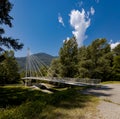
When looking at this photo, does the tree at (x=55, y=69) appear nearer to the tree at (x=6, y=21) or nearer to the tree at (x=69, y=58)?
the tree at (x=69, y=58)

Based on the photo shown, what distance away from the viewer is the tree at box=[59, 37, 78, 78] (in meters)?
38.1

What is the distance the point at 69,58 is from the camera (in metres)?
38.5

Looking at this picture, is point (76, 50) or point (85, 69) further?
point (76, 50)

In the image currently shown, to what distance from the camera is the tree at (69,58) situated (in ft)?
125

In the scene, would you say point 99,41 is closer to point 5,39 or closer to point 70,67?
point 70,67

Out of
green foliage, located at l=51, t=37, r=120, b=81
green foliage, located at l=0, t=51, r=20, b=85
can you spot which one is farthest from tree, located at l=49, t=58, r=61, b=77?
green foliage, located at l=0, t=51, r=20, b=85

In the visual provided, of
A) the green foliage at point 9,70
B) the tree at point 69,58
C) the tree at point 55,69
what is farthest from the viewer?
the green foliage at point 9,70

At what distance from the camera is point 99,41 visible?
129ft

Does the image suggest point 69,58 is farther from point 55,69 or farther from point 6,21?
point 6,21

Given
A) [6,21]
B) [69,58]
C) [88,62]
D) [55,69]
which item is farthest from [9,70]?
[6,21]

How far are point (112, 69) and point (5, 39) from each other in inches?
1166

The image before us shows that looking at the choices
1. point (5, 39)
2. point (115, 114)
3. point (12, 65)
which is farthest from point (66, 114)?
point (12, 65)

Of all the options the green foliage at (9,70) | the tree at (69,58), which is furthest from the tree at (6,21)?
the green foliage at (9,70)

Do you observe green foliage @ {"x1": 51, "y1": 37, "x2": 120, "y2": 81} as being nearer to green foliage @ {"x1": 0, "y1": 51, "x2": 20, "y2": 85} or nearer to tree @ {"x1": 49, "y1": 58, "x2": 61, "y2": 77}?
tree @ {"x1": 49, "y1": 58, "x2": 61, "y2": 77}
